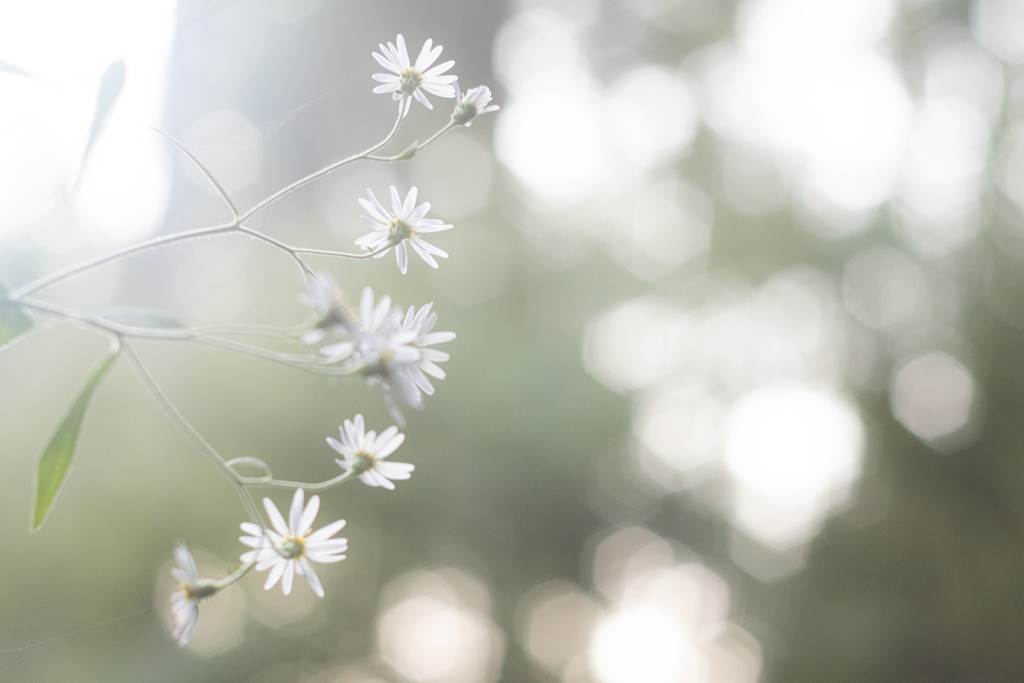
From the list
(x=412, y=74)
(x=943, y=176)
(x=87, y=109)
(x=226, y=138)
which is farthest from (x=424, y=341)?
(x=943, y=176)

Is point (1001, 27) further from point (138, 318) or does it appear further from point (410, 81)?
point (138, 318)

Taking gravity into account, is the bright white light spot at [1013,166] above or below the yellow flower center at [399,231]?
above

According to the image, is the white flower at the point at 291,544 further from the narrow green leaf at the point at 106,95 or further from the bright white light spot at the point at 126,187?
the bright white light spot at the point at 126,187

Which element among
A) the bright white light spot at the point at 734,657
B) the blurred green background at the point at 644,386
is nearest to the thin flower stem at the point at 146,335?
the blurred green background at the point at 644,386

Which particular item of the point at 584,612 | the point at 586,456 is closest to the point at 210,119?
the point at 586,456

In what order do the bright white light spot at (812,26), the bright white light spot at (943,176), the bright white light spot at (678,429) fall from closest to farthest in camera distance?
the bright white light spot at (812,26), the bright white light spot at (943,176), the bright white light spot at (678,429)

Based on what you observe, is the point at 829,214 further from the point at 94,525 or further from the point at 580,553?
the point at 94,525
